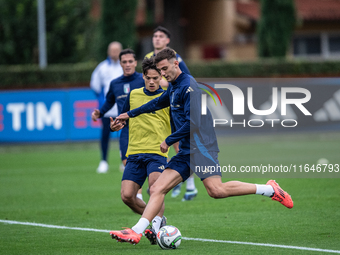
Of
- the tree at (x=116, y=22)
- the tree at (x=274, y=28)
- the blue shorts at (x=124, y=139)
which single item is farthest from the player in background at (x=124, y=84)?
the tree at (x=274, y=28)

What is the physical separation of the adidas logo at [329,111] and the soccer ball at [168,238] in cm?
1344

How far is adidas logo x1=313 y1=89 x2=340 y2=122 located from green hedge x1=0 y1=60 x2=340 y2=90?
2705 millimetres

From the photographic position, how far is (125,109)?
288 inches

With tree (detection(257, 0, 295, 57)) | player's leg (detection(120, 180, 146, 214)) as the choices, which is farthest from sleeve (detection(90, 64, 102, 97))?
tree (detection(257, 0, 295, 57))

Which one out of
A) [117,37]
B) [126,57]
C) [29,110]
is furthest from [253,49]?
[126,57]

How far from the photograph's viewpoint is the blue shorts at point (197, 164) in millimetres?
6137

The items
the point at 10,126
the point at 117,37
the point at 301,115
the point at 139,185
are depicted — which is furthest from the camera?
the point at 117,37

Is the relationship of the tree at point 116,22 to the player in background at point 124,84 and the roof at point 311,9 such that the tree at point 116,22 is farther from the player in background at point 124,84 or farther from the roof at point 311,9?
the player in background at point 124,84

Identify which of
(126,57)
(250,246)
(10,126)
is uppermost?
(126,57)

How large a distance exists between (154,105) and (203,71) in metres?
15.5

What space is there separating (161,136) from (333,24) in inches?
1099

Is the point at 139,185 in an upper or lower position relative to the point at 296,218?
upper

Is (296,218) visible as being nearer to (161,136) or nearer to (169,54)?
(161,136)

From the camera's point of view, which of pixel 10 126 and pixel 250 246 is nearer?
pixel 250 246
